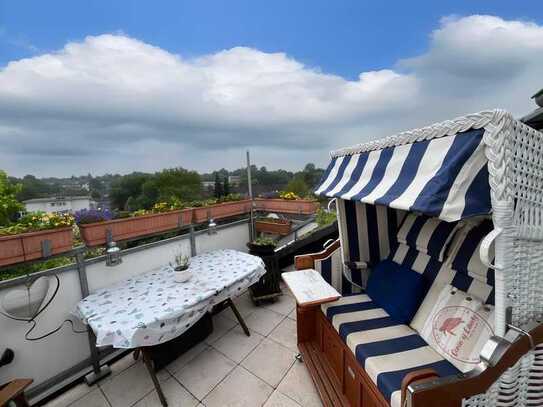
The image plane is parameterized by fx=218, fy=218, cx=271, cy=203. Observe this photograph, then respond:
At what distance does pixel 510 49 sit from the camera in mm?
2506

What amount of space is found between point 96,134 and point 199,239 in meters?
2.30

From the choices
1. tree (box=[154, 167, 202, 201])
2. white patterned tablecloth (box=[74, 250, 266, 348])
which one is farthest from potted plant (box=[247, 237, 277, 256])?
tree (box=[154, 167, 202, 201])

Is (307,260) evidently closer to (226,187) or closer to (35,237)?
(226,187)

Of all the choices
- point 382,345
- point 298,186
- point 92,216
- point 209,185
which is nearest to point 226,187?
point 209,185

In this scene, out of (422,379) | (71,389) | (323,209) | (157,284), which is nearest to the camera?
(422,379)

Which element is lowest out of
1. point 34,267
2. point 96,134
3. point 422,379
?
point 422,379

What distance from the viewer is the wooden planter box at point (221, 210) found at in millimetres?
3027

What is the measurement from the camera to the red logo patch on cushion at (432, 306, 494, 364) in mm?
1379

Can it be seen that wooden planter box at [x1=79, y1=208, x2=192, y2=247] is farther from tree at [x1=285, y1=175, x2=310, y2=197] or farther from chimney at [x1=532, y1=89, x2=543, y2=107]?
chimney at [x1=532, y1=89, x2=543, y2=107]

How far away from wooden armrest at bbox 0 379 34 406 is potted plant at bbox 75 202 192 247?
3.32 ft

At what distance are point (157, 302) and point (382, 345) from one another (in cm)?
178

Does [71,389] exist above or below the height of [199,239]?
below

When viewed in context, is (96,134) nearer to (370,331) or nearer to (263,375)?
(263,375)

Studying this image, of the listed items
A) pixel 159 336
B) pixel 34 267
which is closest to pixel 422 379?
pixel 159 336
